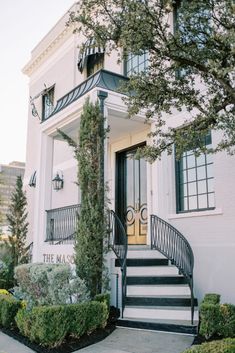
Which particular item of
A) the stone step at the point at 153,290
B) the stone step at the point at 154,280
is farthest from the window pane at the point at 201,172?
the stone step at the point at 153,290

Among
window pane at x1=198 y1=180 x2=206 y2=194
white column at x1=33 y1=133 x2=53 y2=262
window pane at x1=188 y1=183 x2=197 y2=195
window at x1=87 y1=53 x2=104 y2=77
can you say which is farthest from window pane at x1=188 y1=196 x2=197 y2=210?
window at x1=87 y1=53 x2=104 y2=77

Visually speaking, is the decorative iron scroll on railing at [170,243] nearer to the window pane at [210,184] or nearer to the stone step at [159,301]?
the stone step at [159,301]

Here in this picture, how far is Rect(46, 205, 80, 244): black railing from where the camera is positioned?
28.7 ft

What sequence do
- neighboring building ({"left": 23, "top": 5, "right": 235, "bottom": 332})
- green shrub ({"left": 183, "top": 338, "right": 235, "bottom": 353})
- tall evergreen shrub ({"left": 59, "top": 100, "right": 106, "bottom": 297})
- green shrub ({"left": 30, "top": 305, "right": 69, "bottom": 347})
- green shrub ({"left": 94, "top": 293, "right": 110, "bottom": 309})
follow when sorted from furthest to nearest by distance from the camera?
neighboring building ({"left": 23, "top": 5, "right": 235, "bottom": 332}) → tall evergreen shrub ({"left": 59, "top": 100, "right": 106, "bottom": 297}) → green shrub ({"left": 94, "top": 293, "right": 110, "bottom": 309}) → green shrub ({"left": 30, "top": 305, "right": 69, "bottom": 347}) → green shrub ({"left": 183, "top": 338, "right": 235, "bottom": 353})

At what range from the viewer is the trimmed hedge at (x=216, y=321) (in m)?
5.08

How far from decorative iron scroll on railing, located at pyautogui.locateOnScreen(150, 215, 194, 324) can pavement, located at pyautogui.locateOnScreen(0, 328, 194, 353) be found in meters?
1.62

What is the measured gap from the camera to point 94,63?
12594 millimetres

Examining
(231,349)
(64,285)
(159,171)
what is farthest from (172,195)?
(231,349)

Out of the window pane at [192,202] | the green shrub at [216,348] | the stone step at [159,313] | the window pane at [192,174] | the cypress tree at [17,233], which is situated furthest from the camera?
the cypress tree at [17,233]

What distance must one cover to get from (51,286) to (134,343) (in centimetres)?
166

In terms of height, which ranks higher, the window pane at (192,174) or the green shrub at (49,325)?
the window pane at (192,174)

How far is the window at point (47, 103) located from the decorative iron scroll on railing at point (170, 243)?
8425 millimetres

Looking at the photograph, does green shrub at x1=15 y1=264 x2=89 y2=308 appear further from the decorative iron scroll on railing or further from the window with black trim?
the window with black trim

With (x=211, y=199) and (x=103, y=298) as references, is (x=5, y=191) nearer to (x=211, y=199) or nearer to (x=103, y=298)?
(x=211, y=199)
